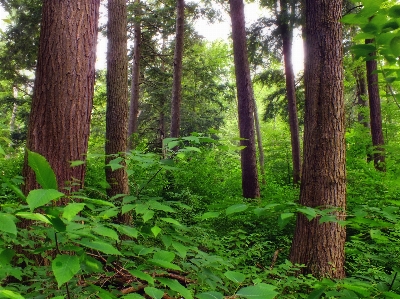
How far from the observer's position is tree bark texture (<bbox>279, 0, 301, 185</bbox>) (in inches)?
430

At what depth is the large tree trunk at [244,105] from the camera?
26.0 feet

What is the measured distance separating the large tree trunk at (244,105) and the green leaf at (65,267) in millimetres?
7110

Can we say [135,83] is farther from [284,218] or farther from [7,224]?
[7,224]

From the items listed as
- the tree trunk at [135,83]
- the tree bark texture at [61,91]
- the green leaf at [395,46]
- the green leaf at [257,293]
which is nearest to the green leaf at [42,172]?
the green leaf at [257,293]

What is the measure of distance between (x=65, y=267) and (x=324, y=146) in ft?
10.9

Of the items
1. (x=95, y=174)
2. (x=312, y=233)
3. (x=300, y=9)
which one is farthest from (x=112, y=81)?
(x=300, y=9)

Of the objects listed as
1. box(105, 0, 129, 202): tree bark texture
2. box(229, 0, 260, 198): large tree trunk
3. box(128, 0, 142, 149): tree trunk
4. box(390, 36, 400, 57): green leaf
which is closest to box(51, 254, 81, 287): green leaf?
box(390, 36, 400, 57): green leaf

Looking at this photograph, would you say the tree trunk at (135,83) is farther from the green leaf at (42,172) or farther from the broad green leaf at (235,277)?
the green leaf at (42,172)

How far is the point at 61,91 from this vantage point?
2656mm

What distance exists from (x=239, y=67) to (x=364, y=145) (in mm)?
4340

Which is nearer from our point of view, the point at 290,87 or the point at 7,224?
the point at 7,224

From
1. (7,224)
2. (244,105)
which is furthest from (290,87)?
(7,224)

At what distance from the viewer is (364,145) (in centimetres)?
902

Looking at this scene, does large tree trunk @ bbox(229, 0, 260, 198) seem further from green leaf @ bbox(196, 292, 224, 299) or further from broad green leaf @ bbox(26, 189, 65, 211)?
broad green leaf @ bbox(26, 189, 65, 211)
